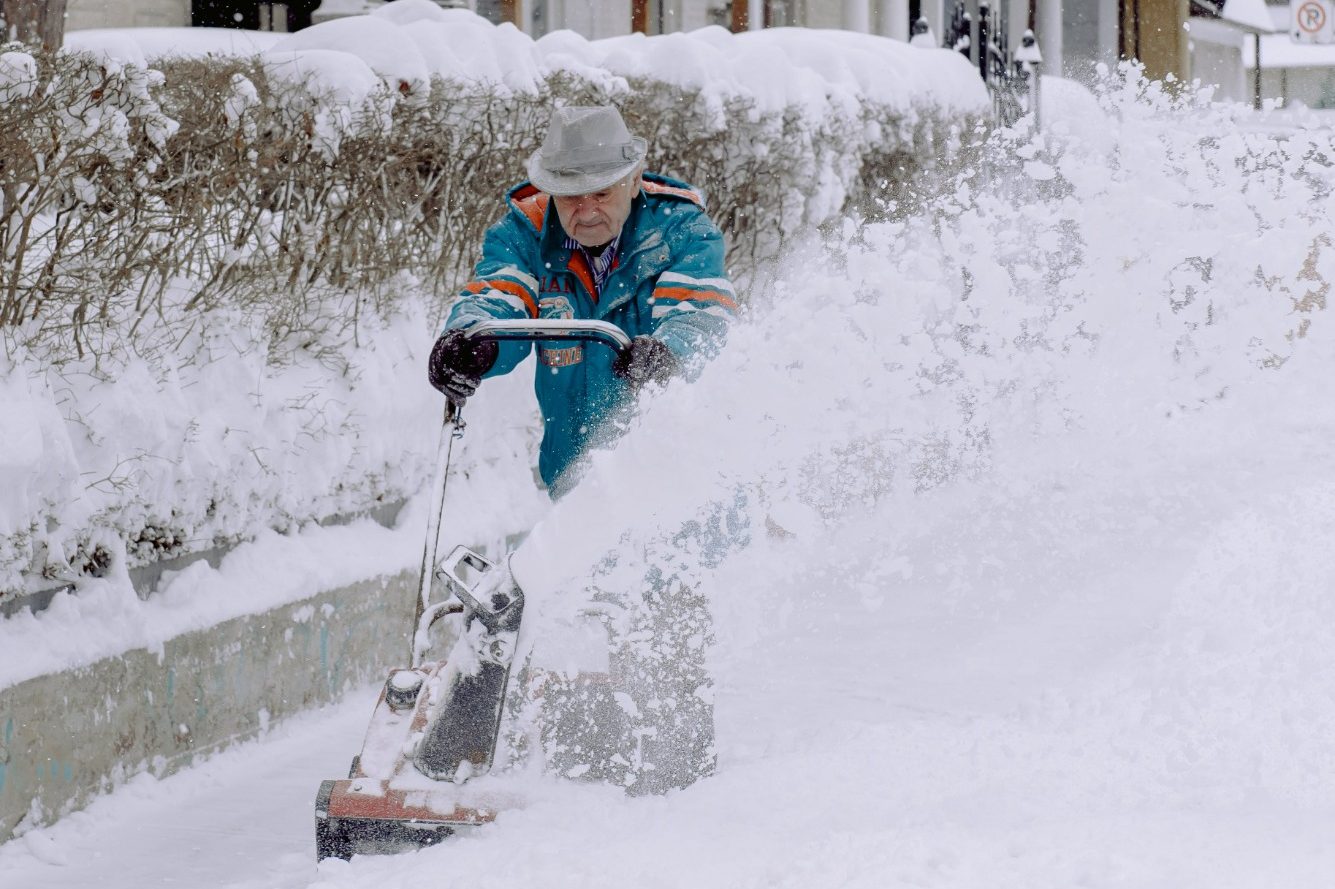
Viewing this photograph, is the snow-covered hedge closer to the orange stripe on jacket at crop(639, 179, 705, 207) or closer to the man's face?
the man's face

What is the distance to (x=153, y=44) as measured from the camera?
8.45m

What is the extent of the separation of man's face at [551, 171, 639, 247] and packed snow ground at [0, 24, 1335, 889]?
1.51ft

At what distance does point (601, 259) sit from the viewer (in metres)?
4.30

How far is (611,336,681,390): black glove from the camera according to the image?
12.1 feet

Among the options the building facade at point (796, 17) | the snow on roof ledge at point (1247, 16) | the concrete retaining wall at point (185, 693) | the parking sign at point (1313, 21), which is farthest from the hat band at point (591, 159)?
the snow on roof ledge at point (1247, 16)

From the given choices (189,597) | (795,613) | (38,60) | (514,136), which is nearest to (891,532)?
(795,613)

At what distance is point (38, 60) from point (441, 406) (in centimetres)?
212

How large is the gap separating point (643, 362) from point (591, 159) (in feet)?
2.16

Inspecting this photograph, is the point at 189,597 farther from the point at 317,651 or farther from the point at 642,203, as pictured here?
the point at 642,203

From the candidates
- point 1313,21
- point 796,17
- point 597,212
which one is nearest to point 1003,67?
point 597,212

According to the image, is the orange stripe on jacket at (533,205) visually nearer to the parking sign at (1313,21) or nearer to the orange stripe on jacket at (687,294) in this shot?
the orange stripe on jacket at (687,294)

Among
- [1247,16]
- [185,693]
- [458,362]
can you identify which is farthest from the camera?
[1247,16]

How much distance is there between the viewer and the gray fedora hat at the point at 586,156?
160 inches

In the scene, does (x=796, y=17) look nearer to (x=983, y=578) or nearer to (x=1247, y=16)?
(x=1247, y=16)
